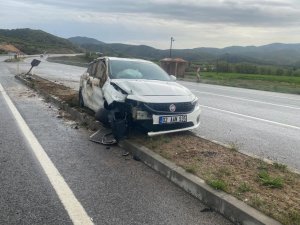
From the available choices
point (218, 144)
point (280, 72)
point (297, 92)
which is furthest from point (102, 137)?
point (280, 72)

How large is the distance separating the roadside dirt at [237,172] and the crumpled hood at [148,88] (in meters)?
0.84

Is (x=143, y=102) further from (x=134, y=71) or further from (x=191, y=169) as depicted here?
(x=191, y=169)

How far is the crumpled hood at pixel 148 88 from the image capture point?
27.7 feet

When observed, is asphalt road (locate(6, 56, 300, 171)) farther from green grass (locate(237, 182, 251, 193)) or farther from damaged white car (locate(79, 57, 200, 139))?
green grass (locate(237, 182, 251, 193))

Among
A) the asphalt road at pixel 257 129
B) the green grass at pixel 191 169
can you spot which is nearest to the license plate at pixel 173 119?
the asphalt road at pixel 257 129

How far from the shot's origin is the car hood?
827 centimetres

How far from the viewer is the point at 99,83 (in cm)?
1012

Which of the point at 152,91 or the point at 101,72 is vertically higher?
the point at 101,72

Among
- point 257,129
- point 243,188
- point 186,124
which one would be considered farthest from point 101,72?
point 243,188

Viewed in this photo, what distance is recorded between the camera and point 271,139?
951 cm

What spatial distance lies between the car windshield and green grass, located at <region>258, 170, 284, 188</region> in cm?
461

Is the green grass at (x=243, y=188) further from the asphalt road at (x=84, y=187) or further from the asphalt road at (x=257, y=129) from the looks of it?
the asphalt road at (x=257, y=129)

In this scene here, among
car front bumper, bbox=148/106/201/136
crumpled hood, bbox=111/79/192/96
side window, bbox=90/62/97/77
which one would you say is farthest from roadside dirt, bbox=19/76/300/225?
side window, bbox=90/62/97/77

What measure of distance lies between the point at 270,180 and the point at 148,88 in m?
3.69
